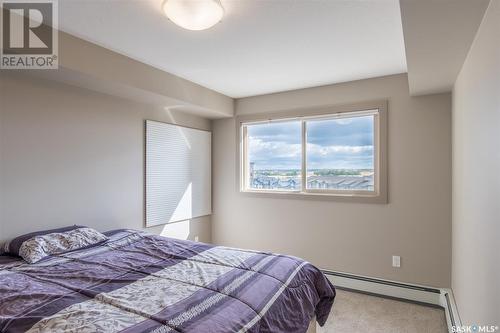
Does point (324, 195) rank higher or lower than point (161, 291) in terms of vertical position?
higher

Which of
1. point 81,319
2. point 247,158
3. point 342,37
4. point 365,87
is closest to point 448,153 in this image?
point 365,87

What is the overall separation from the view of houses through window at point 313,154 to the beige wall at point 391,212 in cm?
22

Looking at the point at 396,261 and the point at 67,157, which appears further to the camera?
the point at 396,261

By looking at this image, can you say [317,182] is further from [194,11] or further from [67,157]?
[67,157]

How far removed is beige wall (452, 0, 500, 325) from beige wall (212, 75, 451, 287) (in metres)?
0.63

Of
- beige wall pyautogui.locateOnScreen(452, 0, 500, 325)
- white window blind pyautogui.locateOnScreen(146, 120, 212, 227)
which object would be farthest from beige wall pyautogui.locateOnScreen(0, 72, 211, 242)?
beige wall pyautogui.locateOnScreen(452, 0, 500, 325)

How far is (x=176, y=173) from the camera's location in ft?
12.2

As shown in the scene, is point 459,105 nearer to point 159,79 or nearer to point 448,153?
point 448,153

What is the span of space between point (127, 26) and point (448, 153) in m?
3.12

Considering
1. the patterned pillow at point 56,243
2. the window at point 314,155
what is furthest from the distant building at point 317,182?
the patterned pillow at point 56,243

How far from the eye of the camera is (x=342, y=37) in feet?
7.36

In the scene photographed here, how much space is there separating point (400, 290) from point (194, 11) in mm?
3254

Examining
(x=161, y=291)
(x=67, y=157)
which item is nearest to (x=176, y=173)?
(x=67, y=157)

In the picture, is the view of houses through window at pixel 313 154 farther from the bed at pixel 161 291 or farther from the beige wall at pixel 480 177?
the bed at pixel 161 291
